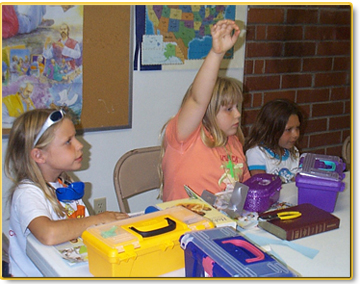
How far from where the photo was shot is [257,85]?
2506 millimetres

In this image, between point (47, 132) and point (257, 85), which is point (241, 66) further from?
point (47, 132)

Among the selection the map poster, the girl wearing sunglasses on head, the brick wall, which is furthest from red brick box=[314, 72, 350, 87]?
the girl wearing sunglasses on head

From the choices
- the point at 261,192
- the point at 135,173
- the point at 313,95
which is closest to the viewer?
the point at 261,192

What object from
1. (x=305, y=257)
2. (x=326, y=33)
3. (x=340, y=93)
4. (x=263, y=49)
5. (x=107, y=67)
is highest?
(x=326, y=33)

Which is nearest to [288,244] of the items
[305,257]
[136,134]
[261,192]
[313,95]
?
[305,257]

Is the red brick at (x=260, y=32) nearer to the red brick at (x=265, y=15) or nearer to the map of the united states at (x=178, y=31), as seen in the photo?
the red brick at (x=265, y=15)

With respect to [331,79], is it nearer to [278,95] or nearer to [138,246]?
[278,95]

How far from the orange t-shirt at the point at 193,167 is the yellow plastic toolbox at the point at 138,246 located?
1.55 feet

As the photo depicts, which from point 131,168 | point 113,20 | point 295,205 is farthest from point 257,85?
point 295,205

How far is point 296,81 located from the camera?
8.73 feet

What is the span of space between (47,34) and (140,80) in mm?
462

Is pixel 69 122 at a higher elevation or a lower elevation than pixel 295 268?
higher

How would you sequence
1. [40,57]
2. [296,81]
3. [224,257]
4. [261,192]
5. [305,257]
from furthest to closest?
[296,81]
[40,57]
[261,192]
[305,257]
[224,257]

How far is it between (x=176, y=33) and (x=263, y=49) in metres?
0.54
